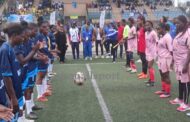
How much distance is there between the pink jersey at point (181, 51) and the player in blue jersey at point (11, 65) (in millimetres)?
4174

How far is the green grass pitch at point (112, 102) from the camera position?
26.6ft

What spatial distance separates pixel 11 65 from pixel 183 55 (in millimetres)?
4502

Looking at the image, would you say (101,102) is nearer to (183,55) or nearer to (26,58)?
(183,55)

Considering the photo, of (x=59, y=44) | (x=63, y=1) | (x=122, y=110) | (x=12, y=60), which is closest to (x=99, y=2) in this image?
(x=63, y=1)

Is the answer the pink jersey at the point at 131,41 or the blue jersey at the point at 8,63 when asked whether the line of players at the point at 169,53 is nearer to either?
the pink jersey at the point at 131,41

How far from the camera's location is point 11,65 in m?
4.98

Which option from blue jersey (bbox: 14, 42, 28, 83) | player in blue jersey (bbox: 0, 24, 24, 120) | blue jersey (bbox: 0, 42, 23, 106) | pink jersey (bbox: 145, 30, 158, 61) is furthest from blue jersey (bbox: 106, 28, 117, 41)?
blue jersey (bbox: 0, 42, 23, 106)

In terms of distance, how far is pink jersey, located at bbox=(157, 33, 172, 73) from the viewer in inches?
381

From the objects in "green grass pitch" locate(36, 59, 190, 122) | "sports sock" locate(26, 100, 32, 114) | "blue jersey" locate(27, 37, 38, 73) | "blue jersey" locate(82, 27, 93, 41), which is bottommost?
"green grass pitch" locate(36, 59, 190, 122)

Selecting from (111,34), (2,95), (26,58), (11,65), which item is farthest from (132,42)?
(2,95)

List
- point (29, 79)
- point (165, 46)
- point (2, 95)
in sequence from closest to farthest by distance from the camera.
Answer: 1. point (2, 95)
2. point (29, 79)
3. point (165, 46)

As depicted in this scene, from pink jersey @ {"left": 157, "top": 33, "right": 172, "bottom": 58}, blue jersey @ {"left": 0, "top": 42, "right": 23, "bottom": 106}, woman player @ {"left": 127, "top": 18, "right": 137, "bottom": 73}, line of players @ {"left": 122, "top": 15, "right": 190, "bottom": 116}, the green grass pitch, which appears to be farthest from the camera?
woman player @ {"left": 127, "top": 18, "right": 137, "bottom": 73}

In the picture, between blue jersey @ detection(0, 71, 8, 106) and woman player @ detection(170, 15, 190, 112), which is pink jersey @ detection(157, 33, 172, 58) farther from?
blue jersey @ detection(0, 71, 8, 106)

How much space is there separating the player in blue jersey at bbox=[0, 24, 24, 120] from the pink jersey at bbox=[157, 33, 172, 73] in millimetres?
5211
